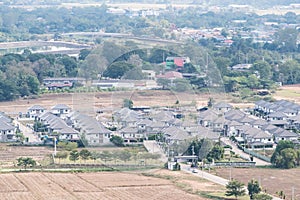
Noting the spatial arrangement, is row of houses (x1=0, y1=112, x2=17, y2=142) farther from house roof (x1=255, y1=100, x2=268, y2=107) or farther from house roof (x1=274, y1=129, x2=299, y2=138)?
house roof (x1=255, y1=100, x2=268, y2=107)

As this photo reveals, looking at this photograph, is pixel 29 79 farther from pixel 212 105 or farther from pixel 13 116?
pixel 212 105


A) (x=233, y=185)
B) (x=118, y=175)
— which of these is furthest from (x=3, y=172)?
(x=233, y=185)

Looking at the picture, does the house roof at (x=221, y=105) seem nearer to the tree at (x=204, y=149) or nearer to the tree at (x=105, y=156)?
the tree at (x=204, y=149)

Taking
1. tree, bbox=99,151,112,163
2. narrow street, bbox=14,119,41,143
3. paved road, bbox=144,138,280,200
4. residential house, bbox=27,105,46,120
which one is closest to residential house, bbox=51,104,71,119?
residential house, bbox=27,105,46,120

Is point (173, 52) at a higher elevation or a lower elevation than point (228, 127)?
higher

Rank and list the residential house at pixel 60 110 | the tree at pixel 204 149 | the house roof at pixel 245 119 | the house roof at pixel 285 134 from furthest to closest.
Answer: the residential house at pixel 60 110, the house roof at pixel 245 119, the house roof at pixel 285 134, the tree at pixel 204 149

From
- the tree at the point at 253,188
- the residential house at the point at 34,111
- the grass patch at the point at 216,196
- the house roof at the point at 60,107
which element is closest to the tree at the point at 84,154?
the grass patch at the point at 216,196
